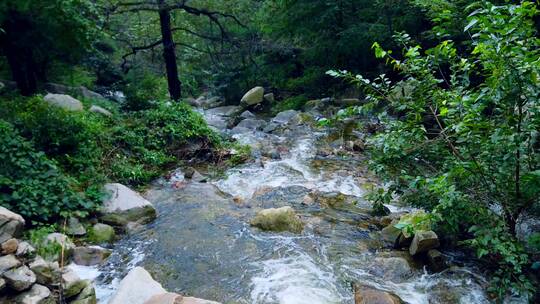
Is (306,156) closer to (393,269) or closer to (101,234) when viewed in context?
(393,269)

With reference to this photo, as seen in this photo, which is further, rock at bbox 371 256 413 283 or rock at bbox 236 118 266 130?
rock at bbox 236 118 266 130

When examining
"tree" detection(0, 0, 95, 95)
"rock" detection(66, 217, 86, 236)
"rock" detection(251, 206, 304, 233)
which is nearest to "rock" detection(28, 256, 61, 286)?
"rock" detection(66, 217, 86, 236)

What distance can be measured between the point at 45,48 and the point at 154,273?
786cm

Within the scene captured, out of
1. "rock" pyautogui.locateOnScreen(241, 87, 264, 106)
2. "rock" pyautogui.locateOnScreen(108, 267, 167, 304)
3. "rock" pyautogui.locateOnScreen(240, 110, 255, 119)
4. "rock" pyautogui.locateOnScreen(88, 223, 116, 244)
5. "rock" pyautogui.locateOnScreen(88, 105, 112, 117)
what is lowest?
"rock" pyautogui.locateOnScreen(240, 110, 255, 119)

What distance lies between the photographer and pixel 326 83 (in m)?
18.6

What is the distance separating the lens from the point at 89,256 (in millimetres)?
5414

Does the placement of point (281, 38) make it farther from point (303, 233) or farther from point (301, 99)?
point (303, 233)

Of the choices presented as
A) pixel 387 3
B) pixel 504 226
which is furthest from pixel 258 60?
pixel 504 226

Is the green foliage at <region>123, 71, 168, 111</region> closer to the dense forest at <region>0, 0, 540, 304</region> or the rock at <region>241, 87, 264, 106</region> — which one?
the dense forest at <region>0, 0, 540, 304</region>

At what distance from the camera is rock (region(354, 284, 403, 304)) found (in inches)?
173

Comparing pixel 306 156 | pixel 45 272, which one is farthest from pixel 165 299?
pixel 306 156

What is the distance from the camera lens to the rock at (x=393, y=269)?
5043mm

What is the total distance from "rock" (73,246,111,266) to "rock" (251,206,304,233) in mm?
2245

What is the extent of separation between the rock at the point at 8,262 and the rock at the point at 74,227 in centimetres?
160
